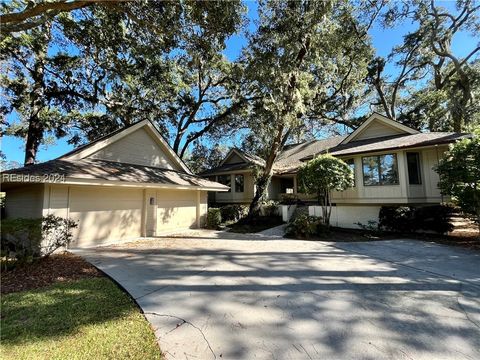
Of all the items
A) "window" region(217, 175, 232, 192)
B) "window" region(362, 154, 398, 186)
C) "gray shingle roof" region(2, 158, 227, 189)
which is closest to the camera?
"gray shingle roof" region(2, 158, 227, 189)

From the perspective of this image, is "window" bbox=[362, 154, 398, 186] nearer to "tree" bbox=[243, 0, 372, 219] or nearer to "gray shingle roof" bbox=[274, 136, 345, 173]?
"tree" bbox=[243, 0, 372, 219]

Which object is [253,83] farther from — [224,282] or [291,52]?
[224,282]

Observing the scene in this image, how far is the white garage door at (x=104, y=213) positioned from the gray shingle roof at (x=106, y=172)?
0.70m

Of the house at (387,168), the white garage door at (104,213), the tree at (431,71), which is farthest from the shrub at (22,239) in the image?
the tree at (431,71)

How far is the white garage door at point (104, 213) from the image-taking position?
9813 millimetres

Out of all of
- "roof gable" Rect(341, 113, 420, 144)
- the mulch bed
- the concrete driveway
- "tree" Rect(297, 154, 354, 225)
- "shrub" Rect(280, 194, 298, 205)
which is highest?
"roof gable" Rect(341, 113, 420, 144)

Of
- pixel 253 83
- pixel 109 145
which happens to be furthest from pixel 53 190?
pixel 253 83

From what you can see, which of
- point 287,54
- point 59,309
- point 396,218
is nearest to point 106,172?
point 59,309

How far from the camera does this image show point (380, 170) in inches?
533

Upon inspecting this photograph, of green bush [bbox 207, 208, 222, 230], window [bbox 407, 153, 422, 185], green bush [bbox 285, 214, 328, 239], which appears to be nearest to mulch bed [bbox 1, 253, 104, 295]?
green bush [bbox 285, 214, 328, 239]

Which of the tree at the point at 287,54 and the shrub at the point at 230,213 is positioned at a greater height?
the tree at the point at 287,54

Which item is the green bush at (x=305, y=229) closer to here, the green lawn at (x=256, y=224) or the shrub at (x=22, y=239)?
the green lawn at (x=256, y=224)

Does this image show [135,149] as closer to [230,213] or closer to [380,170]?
[230,213]

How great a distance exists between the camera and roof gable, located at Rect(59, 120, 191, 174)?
12398 mm
